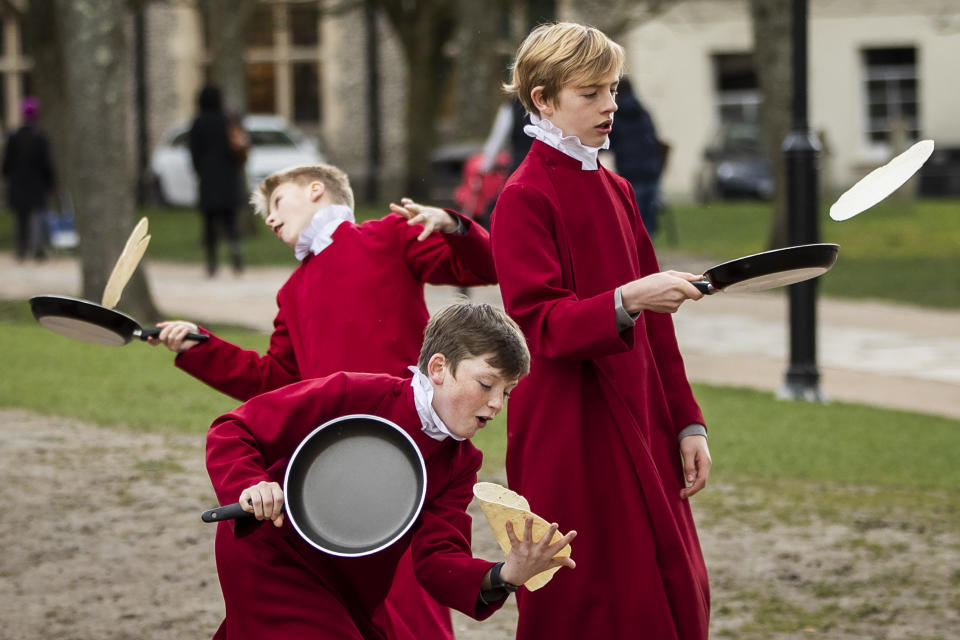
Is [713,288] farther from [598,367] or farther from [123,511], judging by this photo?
[123,511]

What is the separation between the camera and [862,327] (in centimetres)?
1205

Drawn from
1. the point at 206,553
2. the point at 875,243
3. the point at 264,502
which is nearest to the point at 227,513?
the point at 264,502

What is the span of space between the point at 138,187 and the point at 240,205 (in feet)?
45.6

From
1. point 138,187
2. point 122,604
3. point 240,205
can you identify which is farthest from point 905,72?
point 122,604

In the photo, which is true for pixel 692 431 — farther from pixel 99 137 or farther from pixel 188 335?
pixel 99 137

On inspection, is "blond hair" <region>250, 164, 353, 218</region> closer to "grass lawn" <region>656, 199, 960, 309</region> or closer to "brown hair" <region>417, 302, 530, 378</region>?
"brown hair" <region>417, 302, 530, 378</region>

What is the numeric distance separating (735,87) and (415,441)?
3023 centimetres

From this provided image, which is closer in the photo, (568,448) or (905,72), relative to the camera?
(568,448)

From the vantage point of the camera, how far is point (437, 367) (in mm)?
3070

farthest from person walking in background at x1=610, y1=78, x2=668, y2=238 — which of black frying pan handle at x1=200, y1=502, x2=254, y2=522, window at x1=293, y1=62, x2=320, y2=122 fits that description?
window at x1=293, y1=62, x2=320, y2=122

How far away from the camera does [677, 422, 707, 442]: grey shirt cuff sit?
3586 millimetres

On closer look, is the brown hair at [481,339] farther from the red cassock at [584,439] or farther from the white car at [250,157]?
the white car at [250,157]

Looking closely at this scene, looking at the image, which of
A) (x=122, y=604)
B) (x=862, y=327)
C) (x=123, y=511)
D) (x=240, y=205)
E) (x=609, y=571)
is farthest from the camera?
(x=240, y=205)

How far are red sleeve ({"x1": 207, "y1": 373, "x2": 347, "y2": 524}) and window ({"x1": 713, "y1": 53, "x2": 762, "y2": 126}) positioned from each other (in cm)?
2982
